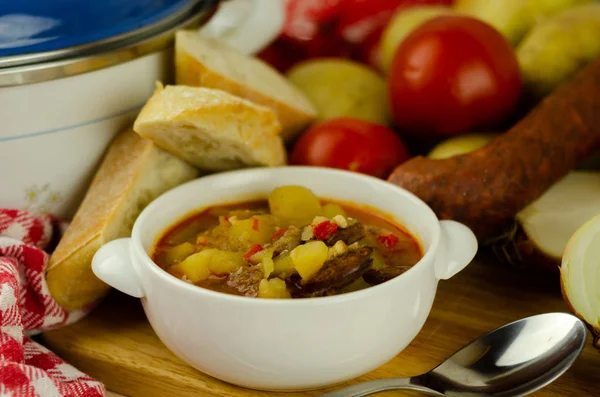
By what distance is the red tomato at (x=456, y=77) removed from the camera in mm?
1801

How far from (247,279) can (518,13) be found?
1306 millimetres

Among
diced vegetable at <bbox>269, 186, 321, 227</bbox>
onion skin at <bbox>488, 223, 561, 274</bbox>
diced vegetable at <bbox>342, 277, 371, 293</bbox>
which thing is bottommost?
onion skin at <bbox>488, 223, 561, 274</bbox>

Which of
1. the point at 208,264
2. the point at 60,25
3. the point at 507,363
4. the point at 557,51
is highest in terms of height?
the point at 60,25

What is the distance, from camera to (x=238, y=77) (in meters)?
1.76

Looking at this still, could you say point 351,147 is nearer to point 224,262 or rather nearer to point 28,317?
point 224,262

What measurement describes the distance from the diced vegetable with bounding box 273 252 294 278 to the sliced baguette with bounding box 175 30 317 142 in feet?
1.93

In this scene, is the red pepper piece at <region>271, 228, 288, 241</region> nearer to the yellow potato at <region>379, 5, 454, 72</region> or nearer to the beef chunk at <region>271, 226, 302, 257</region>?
the beef chunk at <region>271, 226, 302, 257</region>

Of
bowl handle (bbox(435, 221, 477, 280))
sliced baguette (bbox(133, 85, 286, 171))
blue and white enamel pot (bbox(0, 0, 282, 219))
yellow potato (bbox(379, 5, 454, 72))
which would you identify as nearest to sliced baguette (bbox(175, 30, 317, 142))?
blue and white enamel pot (bbox(0, 0, 282, 219))

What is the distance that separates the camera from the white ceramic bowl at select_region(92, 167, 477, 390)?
46.0 inches

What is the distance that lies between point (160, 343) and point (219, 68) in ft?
2.13

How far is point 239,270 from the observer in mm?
1289

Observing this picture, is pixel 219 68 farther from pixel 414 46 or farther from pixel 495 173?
pixel 495 173

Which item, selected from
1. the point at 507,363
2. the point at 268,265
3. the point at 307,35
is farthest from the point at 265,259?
the point at 307,35

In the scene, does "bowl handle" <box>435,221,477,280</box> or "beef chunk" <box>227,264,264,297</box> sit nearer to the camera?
"beef chunk" <box>227,264,264,297</box>
